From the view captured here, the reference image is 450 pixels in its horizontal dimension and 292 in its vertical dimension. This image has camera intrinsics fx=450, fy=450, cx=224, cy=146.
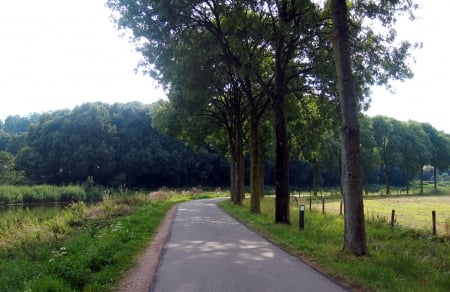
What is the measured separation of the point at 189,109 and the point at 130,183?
2248 inches

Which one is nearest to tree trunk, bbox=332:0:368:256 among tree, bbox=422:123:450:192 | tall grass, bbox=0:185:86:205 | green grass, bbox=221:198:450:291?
green grass, bbox=221:198:450:291

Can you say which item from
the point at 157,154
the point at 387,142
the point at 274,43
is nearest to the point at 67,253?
the point at 274,43

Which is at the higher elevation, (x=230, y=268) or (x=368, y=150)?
(x=368, y=150)

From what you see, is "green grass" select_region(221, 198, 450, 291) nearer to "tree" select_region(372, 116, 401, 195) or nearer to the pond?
the pond

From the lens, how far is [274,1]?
20484mm

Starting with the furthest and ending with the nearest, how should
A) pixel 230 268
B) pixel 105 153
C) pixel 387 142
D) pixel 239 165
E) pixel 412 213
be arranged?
pixel 105 153, pixel 387 142, pixel 239 165, pixel 412 213, pixel 230 268

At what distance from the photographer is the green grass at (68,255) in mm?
8391

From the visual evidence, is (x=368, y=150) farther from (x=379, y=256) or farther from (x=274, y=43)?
(x=379, y=256)

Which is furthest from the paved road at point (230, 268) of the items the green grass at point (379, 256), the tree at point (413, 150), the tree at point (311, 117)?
the tree at point (413, 150)

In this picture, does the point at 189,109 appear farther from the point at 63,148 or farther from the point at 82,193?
the point at 63,148

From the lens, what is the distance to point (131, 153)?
278ft

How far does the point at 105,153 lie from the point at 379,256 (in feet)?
241

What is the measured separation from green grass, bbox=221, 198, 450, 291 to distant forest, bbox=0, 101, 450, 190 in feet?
154

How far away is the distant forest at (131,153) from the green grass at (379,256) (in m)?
47.0
